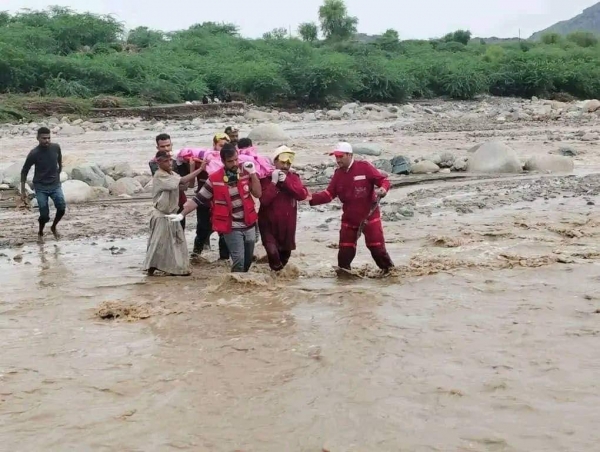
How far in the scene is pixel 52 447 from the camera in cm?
453

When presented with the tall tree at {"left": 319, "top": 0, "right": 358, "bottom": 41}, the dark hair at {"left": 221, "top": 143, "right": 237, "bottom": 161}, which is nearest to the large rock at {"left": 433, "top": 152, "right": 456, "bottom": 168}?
the dark hair at {"left": 221, "top": 143, "right": 237, "bottom": 161}

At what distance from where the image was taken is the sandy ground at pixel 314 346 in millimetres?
4637

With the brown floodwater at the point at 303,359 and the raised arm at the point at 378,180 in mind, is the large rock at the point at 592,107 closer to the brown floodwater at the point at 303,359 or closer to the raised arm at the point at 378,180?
the brown floodwater at the point at 303,359

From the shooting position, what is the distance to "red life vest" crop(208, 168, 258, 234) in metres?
7.54

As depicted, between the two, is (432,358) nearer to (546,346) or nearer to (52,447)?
(546,346)

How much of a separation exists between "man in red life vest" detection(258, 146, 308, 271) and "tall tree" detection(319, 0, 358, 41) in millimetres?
65738

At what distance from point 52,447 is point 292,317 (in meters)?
2.74

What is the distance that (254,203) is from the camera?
7.69m

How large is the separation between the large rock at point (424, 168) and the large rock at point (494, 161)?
72 centimetres

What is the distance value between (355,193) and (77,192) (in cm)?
688

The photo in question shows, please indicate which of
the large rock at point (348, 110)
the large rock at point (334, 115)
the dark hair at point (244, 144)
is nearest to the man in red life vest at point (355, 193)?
the dark hair at point (244, 144)

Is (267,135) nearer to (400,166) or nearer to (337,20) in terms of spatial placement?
(400,166)

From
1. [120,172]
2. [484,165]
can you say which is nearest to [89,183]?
[120,172]

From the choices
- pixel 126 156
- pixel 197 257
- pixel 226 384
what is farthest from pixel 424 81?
pixel 226 384
